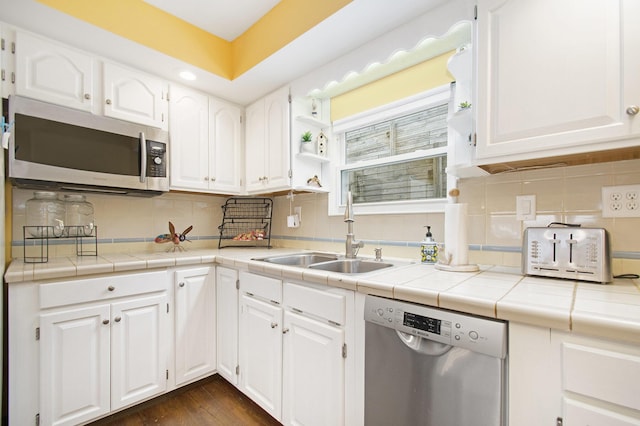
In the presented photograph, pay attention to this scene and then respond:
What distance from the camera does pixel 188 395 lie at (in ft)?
6.18

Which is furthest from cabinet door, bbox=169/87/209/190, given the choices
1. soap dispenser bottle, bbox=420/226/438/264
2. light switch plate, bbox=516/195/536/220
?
light switch plate, bbox=516/195/536/220

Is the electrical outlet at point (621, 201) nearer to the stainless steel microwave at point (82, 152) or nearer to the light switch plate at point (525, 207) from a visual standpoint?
the light switch plate at point (525, 207)

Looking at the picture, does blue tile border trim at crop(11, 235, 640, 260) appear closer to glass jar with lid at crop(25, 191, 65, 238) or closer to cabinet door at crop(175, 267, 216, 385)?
glass jar with lid at crop(25, 191, 65, 238)

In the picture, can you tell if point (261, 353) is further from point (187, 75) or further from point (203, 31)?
point (203, 31)

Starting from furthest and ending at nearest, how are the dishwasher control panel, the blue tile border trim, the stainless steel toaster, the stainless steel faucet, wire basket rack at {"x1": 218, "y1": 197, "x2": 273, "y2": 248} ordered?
wire basket rack at {"x1": 218, "y1": 197, "x2": 273, "y2": 248} → the stainless steel faucet → the blue tile border trim → the stainless steel toaster → the dishwasher control panel

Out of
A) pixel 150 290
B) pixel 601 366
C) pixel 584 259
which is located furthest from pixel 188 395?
pixel 584 259

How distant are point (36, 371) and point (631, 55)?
2.69 metres

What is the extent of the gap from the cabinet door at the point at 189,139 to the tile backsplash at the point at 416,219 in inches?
13.8

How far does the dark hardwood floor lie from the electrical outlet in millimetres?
1902

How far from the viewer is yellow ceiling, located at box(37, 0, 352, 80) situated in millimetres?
1516

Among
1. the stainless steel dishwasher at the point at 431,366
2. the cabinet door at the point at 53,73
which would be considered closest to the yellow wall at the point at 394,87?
the stainless steel dishwasher at the point at 431,366

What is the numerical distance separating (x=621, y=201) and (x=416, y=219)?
2.90 ft

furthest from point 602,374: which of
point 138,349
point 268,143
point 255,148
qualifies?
point 255,148

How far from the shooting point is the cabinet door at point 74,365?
1406 millimetres
